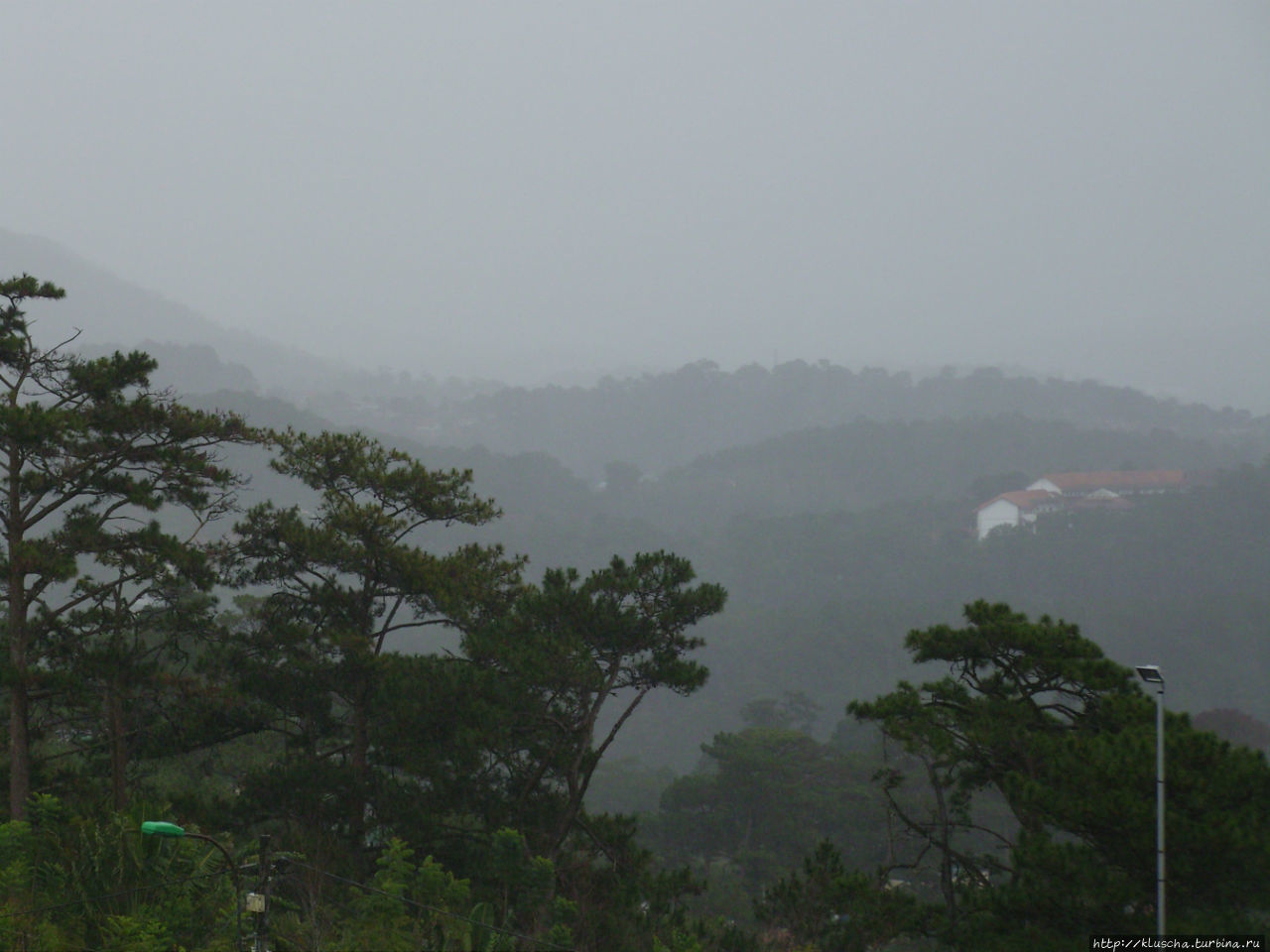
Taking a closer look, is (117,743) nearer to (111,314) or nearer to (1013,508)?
(1013,508)

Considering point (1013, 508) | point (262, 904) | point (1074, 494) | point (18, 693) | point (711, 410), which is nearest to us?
point (262, 904)

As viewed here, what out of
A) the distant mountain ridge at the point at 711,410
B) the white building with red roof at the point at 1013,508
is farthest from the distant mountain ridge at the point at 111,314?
the white building with red roof at the point at 1013,508

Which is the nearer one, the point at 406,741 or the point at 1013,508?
the point at 406,741

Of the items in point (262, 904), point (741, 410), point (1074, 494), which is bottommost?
point (262, 904)

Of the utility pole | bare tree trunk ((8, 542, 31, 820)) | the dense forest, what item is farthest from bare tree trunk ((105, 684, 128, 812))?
the utility pole

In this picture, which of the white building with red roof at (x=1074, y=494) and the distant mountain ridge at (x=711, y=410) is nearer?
the white building with red roof at (x=1074, y=494)

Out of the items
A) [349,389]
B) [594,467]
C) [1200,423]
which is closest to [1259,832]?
[594,467]

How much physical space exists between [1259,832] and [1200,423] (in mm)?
156370

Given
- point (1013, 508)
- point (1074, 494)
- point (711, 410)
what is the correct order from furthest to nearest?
point (711, 410) → point (1074, 494) → point (1013, 508)

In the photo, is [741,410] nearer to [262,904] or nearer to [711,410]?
[711,410]

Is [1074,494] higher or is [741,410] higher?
[741,410]

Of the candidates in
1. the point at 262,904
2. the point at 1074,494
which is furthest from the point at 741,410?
the point at 262,904

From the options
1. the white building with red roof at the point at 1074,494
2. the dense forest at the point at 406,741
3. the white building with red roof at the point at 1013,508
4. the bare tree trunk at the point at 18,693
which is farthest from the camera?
the white building with red roof at the point at 1013,508

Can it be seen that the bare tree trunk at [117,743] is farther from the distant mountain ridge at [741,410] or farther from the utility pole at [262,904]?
the distant mountain ridge at [741,410]
